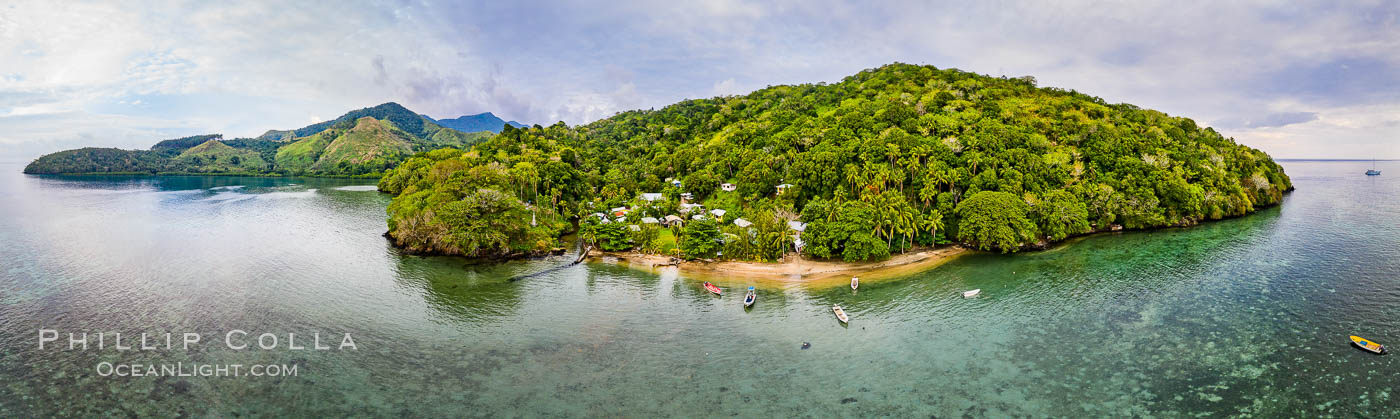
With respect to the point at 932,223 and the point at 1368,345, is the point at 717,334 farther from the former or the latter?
the point at 1368,345

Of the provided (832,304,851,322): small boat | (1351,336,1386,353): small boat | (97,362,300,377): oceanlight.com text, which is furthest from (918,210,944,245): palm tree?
(97,362,300,377): oceanlight.com text

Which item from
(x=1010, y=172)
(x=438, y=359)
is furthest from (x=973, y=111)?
(x=438, y=359)

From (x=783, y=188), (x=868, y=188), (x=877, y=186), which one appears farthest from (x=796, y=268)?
(x=783, y=188)

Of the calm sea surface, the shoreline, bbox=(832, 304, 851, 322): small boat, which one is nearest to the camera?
the calm sea surface

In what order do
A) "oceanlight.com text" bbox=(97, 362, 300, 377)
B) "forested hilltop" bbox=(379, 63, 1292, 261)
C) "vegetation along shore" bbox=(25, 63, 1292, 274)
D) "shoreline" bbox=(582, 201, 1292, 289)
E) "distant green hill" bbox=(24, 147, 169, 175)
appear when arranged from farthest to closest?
"distant green hill" bbox=(24, 147, 169, 175) → "forested hilltop" bbox=(379, 63, 1292, 261) → "vegetation along shore" bbox=(25, 63, 1292, 274) → "shoreline" bbox=(582, 201, 1292, 289) → "oceanlight.com text" bbox=(97, 362, 300, 377)

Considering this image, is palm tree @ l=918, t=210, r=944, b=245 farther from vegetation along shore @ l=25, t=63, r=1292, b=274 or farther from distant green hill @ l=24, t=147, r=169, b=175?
distant green hill @ l=24, t=147, r=169, b=175

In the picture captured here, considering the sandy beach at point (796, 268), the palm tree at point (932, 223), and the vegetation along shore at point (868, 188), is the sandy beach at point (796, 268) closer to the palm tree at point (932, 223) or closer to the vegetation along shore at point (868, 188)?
the vegetation along shore at point (868, 188)

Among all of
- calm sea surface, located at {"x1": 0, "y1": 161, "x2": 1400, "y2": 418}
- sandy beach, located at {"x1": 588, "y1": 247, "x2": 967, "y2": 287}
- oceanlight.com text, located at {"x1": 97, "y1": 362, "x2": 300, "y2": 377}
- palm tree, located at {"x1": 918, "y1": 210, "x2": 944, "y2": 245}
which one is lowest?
oceanlight.com text, located at {"x1": 97, "y1": 362, "x2": 300, "y2": 377}

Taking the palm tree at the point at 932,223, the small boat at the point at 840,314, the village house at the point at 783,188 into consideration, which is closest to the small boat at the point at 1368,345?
the palm tree at the point at 932,223
